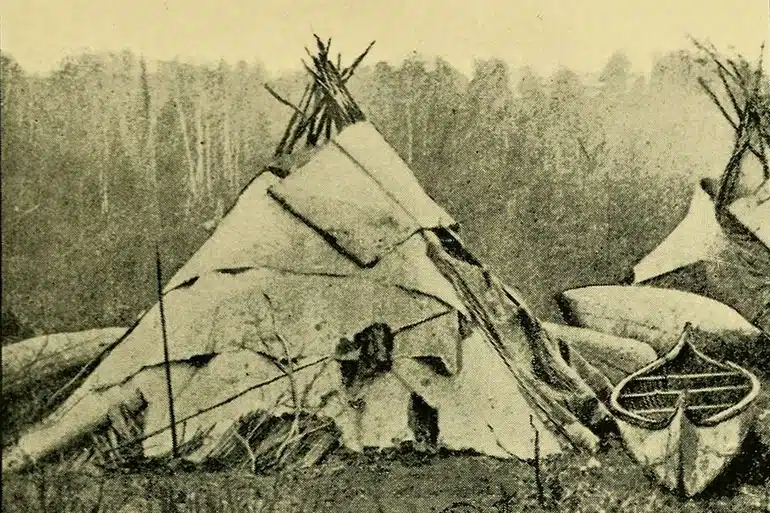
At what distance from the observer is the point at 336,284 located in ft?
16.9

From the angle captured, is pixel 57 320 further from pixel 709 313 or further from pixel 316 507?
pixel 709 313

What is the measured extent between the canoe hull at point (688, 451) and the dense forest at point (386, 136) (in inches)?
42.9

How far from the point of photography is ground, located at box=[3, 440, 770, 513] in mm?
4832

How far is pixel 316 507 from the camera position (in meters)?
4.95

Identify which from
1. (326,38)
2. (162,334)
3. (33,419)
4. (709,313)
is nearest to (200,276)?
(162,334)

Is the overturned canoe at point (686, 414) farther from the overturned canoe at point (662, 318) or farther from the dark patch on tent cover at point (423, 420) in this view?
the dark patch on tent cover at point (423, 420)

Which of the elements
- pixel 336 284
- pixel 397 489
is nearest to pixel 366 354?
pixel 336 284

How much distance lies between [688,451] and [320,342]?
2079 millimetres

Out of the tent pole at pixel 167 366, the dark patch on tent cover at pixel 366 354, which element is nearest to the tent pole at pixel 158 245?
the tent pole at pixel 167 366

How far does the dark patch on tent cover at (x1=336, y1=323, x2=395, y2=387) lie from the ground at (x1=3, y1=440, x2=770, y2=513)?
43 cm

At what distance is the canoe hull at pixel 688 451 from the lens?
510cm

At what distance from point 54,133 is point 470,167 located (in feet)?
7.80

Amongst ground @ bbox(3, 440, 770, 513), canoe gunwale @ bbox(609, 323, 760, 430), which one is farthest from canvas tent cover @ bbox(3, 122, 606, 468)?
canoe gunwale @ bbox(609, 323, 760, 430)

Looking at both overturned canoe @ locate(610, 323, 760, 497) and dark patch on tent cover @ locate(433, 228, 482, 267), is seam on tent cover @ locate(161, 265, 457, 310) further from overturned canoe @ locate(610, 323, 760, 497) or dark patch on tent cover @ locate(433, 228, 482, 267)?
overturned canoe @ locate(610, 323, 760, 497)
